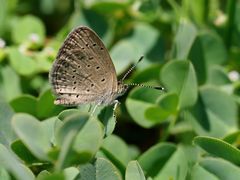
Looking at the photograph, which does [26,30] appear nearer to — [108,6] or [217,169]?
[108,6]

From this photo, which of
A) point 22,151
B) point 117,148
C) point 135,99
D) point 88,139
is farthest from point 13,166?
A: point 135,99

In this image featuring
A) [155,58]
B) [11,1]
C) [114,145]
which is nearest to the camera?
[114,145]

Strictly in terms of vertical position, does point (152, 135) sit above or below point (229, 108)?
below

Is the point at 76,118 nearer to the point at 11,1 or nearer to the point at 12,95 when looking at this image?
the point at 12,95

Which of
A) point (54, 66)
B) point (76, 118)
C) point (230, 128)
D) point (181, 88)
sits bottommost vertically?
point (230, 128)

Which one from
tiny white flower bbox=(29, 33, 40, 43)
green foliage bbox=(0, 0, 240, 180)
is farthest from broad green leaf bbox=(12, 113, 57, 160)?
tiny white flower bbox=(29, 33, 40, 43)

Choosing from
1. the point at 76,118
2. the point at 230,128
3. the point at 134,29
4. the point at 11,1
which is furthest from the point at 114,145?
the point at 11,1

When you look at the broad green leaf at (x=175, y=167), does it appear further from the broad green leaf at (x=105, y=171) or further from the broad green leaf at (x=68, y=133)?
the broad green leaf at (x=68, y=133)
